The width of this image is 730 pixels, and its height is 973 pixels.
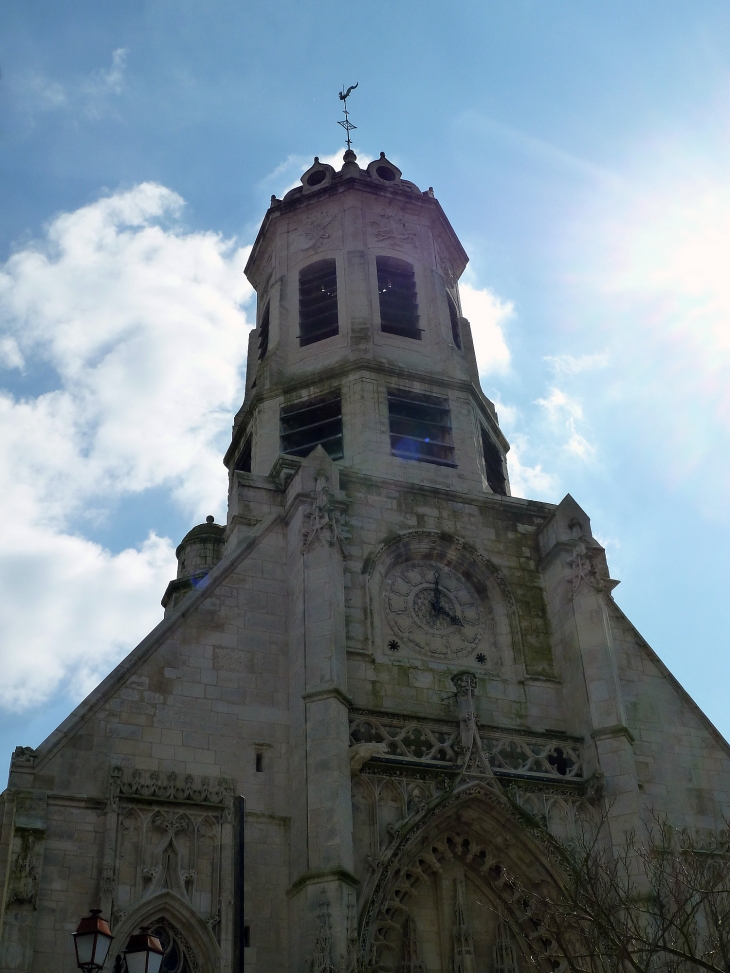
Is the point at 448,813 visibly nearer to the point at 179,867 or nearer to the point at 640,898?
the point at 640,898

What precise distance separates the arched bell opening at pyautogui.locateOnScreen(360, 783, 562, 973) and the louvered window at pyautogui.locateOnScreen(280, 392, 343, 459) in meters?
8.56

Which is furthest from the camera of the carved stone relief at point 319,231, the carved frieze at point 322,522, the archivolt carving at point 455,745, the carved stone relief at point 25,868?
the carved stone relief at point 319,231

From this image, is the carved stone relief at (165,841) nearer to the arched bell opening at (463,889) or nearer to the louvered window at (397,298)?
the arched bell opening at (463,889)

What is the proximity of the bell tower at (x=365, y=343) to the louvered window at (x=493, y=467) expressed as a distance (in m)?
0.03

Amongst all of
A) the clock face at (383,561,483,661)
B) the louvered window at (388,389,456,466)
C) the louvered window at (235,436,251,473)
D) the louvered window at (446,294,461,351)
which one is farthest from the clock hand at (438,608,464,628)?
the louvered window at (446,294,461,351)

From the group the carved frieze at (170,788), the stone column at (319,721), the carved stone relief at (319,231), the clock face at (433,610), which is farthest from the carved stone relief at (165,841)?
the carved stone relief at (319,231)

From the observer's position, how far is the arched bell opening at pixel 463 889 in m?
16.9

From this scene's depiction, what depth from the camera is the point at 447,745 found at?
60.5 feet

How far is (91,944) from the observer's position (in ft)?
33.9

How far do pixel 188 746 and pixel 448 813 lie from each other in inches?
164

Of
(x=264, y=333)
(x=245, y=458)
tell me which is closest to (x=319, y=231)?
(x=264, y=333)

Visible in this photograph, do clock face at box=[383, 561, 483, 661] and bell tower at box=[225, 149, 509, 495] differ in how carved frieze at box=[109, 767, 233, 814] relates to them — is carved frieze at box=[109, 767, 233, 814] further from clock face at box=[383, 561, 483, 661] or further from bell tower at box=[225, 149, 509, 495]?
bell tower at box=[225, 149, 509, 495]

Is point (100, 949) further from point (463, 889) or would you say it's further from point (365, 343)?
point (365, 343)

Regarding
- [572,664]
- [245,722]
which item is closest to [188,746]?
[245,722]
